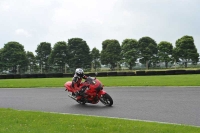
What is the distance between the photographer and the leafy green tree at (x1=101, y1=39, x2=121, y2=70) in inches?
2721

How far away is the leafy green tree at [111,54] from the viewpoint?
69.1m

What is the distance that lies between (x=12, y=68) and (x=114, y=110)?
61.7 metres

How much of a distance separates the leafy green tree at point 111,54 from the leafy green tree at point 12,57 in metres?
19.1

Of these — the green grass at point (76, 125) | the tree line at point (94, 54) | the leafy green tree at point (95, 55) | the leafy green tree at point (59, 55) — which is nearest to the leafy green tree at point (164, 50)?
the tree line at point (94, 54)

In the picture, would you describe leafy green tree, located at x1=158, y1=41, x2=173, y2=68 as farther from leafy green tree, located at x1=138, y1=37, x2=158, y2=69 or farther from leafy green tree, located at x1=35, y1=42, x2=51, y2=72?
leafy green tree, located at x1=35, y1=42, x2=51, y2=72

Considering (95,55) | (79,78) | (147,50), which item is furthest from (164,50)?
(79,78)

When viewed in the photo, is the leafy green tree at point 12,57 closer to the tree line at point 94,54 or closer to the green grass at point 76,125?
the tree line at point 94,54

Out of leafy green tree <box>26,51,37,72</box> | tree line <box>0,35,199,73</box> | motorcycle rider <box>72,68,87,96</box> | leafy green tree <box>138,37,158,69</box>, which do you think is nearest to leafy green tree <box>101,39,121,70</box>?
tree line <box>0,35,199,73</box>

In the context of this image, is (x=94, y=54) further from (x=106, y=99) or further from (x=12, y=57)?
(x=106, y=99)

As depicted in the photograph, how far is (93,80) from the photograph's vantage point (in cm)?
1198

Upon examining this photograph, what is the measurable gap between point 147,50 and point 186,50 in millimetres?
8599

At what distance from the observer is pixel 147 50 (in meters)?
66.7

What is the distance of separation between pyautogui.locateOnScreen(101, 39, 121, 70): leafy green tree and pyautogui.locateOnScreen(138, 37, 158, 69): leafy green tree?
5732mm

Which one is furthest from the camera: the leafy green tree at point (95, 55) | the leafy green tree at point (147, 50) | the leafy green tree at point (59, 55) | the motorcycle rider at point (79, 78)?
the leafy green tree at point (95, 55)
